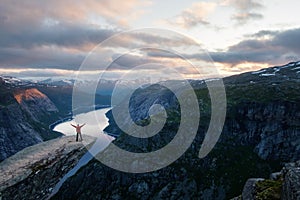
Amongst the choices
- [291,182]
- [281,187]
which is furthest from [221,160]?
[291,182]

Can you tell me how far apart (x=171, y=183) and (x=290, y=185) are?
96.7 metres

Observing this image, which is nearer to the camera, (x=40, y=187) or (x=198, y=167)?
(x=198, y=167)

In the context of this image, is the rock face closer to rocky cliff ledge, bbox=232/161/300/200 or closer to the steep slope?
rocky cliff ledge, bbox=232/161/300/200

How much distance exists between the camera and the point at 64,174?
13662 cm

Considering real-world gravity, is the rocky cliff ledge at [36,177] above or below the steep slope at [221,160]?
below

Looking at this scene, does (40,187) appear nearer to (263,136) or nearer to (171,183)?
(171,183)

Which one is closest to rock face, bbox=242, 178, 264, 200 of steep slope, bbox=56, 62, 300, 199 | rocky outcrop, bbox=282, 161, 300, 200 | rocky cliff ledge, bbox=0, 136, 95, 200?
rocky outcrop, bbox=282, 161, 300, 200

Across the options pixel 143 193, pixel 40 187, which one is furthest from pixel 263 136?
pixel 40 187

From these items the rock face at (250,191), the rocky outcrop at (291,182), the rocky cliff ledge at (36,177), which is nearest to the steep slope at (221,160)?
the rocky cliff ledge at (36,177)

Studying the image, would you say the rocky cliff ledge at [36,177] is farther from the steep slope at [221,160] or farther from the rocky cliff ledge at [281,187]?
the rocky cliff ledge at [281,187]

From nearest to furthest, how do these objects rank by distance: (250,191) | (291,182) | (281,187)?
(291,182)
(281,187)
(250,191)

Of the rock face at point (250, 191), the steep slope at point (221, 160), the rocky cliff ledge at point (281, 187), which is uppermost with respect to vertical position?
the rocky cliff ledge at point (281, 187)

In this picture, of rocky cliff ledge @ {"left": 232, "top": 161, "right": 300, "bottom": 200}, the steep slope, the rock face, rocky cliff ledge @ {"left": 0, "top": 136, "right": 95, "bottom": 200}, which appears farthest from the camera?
rocky cliff ledge @ {"left": 0, "top": 136, "right": 95, "bottom": 200}

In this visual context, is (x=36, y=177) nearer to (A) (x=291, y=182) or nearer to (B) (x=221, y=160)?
(B) (x=221, y=160)
